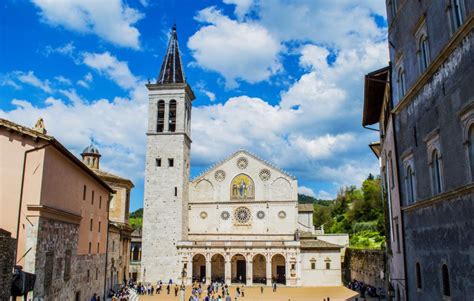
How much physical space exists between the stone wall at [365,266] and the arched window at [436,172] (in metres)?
16.3

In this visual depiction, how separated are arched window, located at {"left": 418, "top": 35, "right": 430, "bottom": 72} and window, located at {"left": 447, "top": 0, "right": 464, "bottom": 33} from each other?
186 centimetres

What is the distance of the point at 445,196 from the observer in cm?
1022

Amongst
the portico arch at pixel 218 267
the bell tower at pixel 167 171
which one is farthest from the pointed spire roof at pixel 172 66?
the portico arch at pixel 218 267

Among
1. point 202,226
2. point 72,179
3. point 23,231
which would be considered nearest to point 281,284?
point 202,226

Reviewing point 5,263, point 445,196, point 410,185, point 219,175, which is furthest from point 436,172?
point 219,175

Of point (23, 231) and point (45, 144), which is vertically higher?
point (45, 144)

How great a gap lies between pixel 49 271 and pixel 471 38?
1702 centimetres

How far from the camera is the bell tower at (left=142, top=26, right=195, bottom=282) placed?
44375 millimetres

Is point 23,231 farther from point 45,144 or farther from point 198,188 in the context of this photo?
point 198,188

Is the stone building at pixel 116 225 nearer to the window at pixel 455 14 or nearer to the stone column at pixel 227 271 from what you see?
the stone column at pixel 227 271

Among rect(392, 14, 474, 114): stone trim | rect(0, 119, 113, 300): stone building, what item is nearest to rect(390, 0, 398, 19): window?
rect(392, 14, 474, 114): stone trim

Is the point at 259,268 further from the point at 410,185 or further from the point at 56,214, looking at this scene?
the point at 410,185

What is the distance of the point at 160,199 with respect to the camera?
4584 centimetres

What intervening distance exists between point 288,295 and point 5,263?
95.8ft
